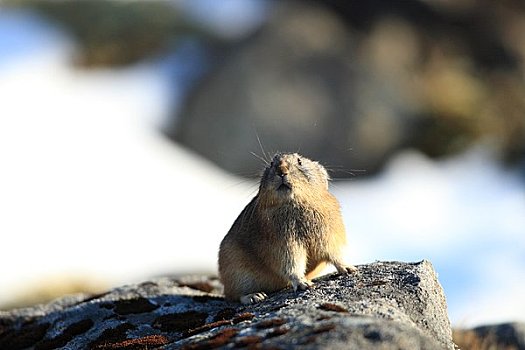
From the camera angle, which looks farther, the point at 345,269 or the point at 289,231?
the point at 345,269

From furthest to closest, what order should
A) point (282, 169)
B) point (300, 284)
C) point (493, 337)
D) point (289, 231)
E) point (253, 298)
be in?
1. point (493, 337)
2. point (253, 298)
3. point (289, 231)
4. point (282, 169)
5. point (300, 284)

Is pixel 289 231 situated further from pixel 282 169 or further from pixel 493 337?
pixel 493 337

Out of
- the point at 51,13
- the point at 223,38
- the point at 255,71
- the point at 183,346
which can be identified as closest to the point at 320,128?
the point at 255,71

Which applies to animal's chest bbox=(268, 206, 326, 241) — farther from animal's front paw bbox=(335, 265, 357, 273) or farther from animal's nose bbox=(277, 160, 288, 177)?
animal's front paw bbox=(335, 265, 357, 273)

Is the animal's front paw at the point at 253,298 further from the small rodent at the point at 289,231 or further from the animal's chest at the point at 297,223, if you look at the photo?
the animal's chest at the point at 297,223

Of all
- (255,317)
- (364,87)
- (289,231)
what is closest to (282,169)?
(289,231)

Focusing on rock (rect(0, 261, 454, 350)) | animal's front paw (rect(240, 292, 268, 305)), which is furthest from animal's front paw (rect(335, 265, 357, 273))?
animal's front paw (rect(240, 292, 268, 305))
